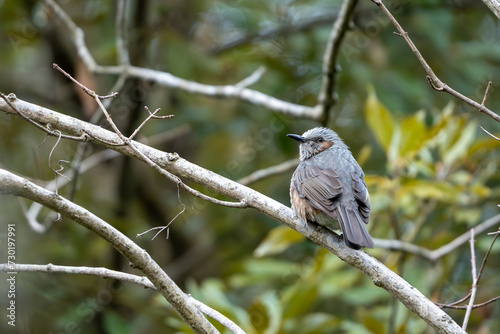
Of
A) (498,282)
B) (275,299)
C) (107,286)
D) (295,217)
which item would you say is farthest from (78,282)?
(498,282)

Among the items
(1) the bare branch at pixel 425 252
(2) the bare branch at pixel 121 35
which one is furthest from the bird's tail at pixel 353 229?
(2) the bare branch at pixel 121 35

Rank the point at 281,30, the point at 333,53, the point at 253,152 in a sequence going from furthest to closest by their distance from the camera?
the point at 253,152, the point at 281,30, the point at 333,53

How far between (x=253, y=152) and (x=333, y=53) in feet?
8.87

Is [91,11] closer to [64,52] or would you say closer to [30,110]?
[64,52]

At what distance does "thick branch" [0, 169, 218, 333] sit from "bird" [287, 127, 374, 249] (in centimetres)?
107

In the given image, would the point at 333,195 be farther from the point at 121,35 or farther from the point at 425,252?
the point at 121,35

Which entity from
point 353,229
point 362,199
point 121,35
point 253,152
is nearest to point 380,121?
point 362,199

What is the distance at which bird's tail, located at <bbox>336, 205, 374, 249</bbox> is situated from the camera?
297 cm

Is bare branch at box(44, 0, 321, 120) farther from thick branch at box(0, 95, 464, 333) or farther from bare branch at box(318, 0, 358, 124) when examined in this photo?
thick branch at box(0, 95, 464, 333)

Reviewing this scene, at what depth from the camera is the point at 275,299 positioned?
191 inches

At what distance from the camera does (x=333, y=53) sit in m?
4.10

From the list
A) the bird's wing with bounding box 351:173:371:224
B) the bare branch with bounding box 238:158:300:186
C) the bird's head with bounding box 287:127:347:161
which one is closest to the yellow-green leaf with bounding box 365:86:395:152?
the bird's head with bounding box 287:127:347:161

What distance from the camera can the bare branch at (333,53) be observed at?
12.4 ft

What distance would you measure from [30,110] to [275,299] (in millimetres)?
2855
